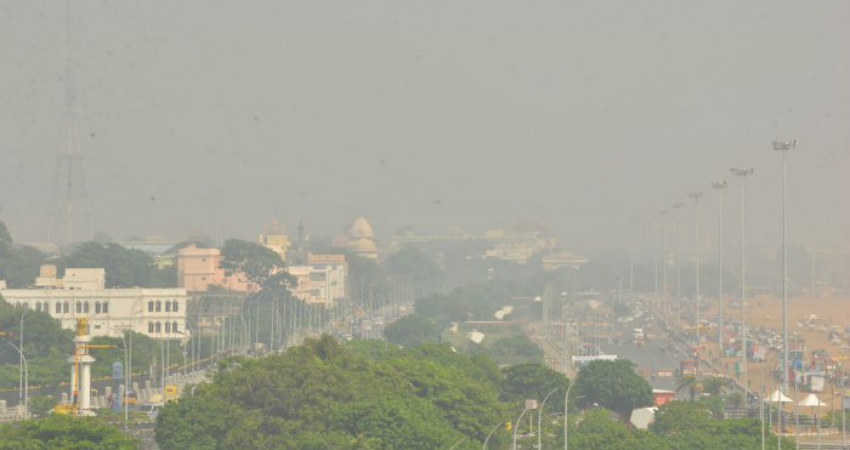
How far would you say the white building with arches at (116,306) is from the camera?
122000 millimetres

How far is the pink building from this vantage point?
515 feet

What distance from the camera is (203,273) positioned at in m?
158

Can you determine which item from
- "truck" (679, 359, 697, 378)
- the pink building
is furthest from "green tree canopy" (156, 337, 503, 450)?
the pink building

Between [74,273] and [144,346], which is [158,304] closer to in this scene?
[74,273]

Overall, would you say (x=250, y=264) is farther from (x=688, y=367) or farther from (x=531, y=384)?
(x=531, y=384)

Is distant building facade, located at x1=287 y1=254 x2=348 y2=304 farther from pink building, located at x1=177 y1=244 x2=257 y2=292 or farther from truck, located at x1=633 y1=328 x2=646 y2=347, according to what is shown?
truck, located at x1=633 y1=328 x2=646 y2=347

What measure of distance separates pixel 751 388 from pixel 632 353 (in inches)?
1231

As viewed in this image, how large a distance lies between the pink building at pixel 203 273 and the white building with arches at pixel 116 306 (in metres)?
28.7

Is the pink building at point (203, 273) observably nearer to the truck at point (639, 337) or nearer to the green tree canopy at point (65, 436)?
the truck at point (639, 337)

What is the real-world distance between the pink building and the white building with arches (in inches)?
1129

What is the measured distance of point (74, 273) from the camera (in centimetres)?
13075

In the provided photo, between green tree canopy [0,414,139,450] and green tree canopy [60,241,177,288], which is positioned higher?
green tree canopy [60,241,177,288]

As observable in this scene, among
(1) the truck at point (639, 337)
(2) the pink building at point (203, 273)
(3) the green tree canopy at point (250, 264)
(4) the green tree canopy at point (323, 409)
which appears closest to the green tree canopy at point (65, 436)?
(4) the green tree canopy at point (323, 409)

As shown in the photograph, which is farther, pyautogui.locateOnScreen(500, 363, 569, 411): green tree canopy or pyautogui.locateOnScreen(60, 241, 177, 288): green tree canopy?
pyautogui.locateOnScreen(60, 241, 177, 288): green tree canopy
